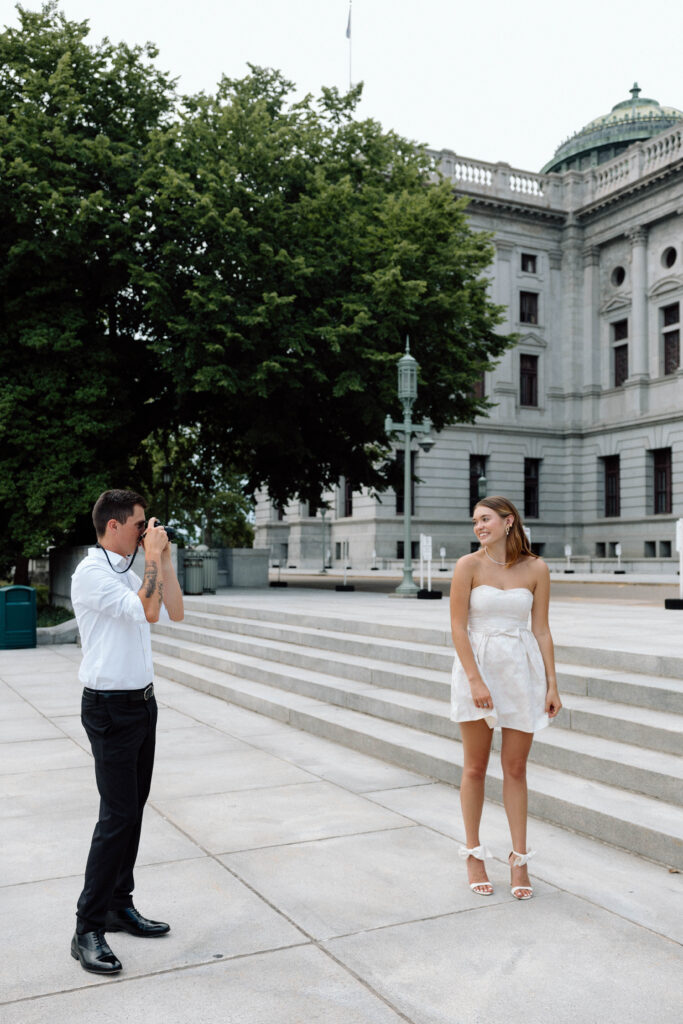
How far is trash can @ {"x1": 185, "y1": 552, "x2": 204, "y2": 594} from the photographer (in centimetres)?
2103

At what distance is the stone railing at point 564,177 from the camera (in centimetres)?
4359

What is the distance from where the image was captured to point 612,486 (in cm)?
4762

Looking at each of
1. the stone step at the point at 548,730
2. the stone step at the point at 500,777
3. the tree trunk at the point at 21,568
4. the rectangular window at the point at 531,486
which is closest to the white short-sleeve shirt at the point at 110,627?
the stone step at the point at 500,777

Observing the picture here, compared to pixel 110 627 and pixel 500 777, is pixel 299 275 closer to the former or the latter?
pixel 500 777

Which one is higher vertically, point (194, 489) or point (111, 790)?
point (194, 489)

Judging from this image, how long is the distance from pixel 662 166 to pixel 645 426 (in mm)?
12522

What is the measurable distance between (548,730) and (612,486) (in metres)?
43.0

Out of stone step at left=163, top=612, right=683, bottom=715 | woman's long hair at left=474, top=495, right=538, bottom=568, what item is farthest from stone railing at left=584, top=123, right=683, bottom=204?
woman's long hair at left=474, top=495, right=538, bottom=568

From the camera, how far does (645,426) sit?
4444cm

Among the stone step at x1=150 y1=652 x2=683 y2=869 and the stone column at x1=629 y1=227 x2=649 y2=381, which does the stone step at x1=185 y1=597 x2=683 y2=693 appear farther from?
the stone column at x1=629 y1=227 x2=649 y2=381

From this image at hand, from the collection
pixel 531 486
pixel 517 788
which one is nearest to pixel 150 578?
pixel 517 788

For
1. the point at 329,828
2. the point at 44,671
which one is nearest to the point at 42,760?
the point at 329,828

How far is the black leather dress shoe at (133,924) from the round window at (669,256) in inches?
1790

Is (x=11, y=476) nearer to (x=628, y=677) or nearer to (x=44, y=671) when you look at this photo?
(x=44, y=671)
